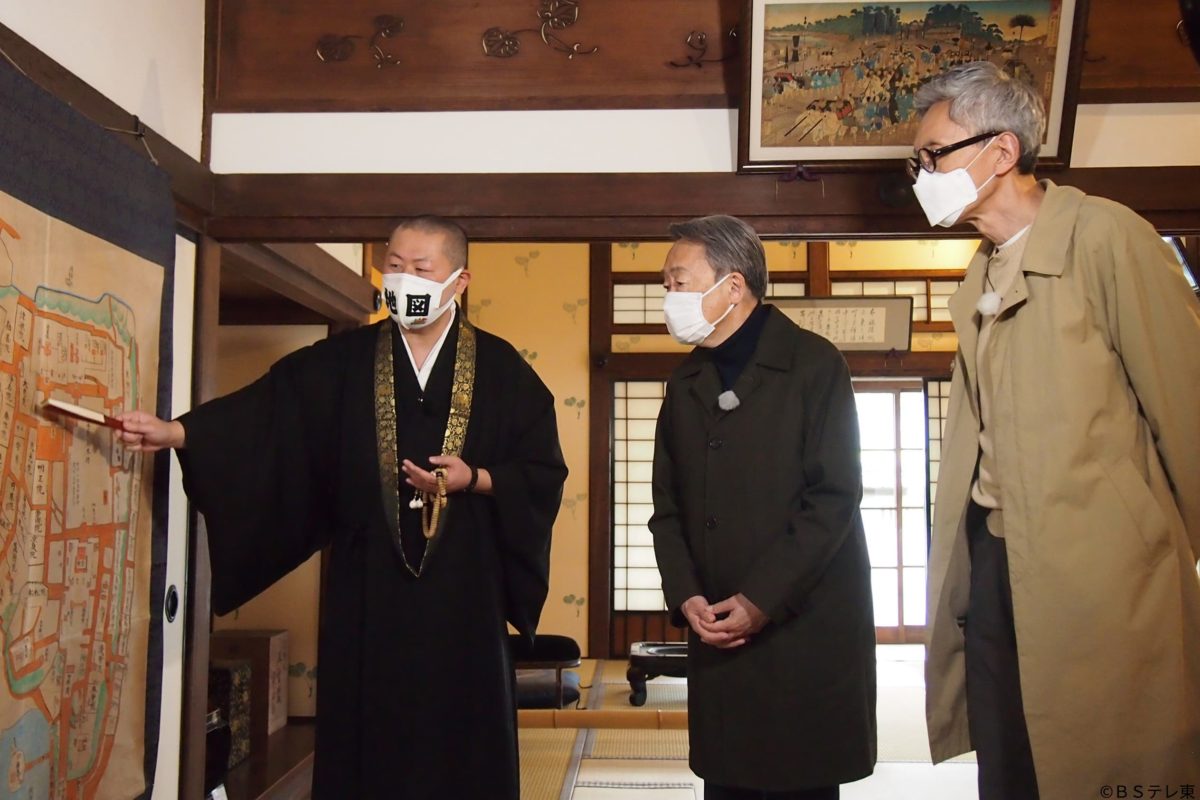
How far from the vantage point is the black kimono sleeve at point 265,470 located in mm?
2250

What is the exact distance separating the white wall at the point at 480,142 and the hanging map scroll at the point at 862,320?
463 centimetres

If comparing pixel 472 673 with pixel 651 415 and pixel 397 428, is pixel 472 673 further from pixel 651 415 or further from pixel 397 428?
pixel 651 415

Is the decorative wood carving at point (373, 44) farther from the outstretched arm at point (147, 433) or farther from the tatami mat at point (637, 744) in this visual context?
the tatami mat at point (637, 744)

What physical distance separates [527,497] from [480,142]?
120 cm

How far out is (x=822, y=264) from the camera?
7.78 m

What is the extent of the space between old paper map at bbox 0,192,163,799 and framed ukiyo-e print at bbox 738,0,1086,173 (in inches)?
67.8

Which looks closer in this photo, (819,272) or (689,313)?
(689,313)

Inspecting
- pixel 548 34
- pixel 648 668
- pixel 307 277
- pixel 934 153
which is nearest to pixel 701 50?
pixel 548 34

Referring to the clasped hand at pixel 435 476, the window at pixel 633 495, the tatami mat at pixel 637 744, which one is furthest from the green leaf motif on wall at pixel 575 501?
the clasped hand at pixel 435 476

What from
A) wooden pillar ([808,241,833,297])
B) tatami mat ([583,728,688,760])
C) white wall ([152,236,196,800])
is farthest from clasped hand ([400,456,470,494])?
wooden pillar ([808,241,833,297])

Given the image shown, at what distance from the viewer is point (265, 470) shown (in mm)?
2307

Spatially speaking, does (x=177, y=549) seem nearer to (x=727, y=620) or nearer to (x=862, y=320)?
(x=727, y=620)

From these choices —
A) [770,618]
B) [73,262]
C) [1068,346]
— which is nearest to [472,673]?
[770,618]

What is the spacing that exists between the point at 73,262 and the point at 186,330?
37.5 inches
